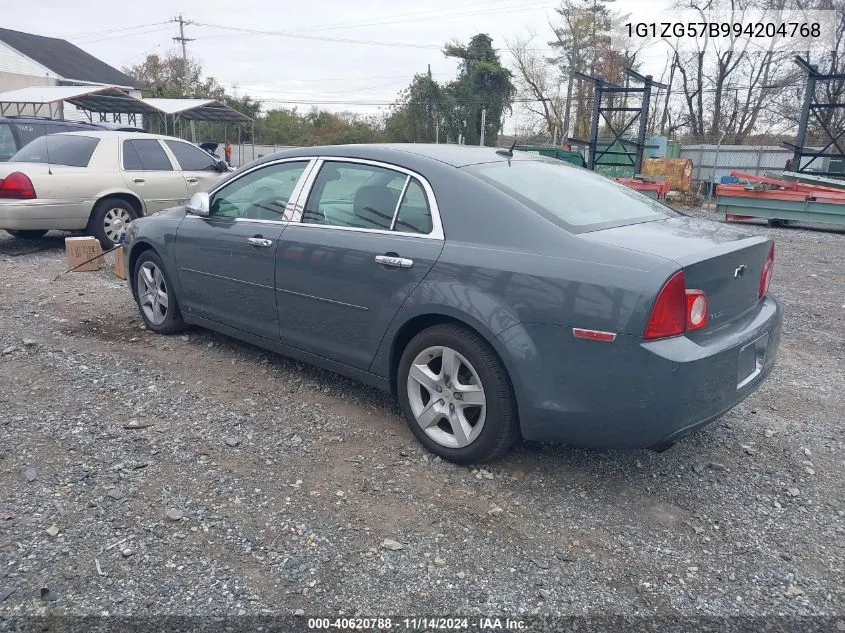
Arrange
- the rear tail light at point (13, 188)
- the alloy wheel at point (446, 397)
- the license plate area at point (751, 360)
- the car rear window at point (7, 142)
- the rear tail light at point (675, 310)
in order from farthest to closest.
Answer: the car rear window at point (7, 142), the rear tail light at point (13, 188), the alloy wheel at point (446, 397), the license plate area at point (751, 360), the rear tail light at point (675, 310)

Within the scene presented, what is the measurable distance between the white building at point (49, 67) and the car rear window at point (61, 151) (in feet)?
92.7

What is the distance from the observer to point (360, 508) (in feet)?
10.1

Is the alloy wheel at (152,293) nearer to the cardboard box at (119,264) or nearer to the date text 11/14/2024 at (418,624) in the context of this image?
the cardboard box at (119,264)

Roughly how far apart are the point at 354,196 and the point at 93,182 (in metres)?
6.10

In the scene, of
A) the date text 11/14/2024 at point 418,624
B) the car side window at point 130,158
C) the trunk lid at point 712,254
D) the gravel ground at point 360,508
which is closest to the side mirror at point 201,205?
the gravel ground at point 360,508

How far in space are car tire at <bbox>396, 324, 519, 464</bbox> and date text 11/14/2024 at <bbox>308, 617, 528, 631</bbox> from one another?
97 centimetres

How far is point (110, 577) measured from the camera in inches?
101

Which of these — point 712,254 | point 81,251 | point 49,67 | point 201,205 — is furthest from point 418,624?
point 49,67

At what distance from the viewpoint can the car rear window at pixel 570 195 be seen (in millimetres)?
3338

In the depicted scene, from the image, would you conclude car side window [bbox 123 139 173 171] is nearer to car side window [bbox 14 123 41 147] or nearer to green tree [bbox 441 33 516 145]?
car side window [bbox 14 123 41 147]

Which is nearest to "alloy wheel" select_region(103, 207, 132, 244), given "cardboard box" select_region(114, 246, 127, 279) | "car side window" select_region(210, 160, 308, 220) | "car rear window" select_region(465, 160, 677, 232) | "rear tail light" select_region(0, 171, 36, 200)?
"rear tail light" select_region(0, 171, 36, 200)

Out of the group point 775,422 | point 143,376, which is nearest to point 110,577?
point 143,376

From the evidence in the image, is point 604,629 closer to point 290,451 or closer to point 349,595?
point 349,595

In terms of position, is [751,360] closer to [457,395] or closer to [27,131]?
[457,395]
